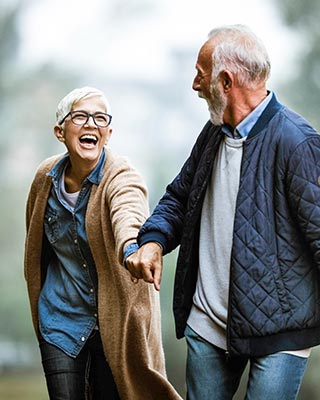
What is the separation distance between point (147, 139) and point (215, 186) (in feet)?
14.1

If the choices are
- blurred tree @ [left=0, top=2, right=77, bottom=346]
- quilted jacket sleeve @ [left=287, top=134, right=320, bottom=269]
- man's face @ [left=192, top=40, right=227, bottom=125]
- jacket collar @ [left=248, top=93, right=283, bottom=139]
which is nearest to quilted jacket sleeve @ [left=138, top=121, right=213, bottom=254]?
man's face @ [left=192, top=40, right=227, bottom=125]

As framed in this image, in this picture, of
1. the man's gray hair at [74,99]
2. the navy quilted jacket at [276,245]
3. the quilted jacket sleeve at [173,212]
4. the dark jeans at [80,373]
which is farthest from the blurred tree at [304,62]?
the navy quilted jacket at [276,245]

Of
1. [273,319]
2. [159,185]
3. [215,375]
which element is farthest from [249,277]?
[159,185]

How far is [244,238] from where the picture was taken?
9.62 ft

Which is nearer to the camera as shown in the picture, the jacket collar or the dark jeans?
the jacket collar

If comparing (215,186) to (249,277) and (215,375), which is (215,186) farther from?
(215,375)

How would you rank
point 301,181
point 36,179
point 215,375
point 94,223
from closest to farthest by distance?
point 301,181 < point 215,375 < point 94,223 < point 36,179

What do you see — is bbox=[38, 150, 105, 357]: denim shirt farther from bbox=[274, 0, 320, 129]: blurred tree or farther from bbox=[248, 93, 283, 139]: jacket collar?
bbox=[274, 0, 320, 129]: blurred tree

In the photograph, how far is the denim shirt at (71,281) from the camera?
3645mm

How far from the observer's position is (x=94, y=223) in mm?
3617

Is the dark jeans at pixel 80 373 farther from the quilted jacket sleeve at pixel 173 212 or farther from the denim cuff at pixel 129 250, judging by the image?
the quilted jacket sleeve at pixel 173 212

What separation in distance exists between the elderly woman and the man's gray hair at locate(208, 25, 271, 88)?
2.14 ft

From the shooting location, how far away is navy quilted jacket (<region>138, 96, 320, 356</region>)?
9.46ft

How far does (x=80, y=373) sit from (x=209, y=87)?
112cm
